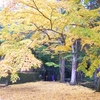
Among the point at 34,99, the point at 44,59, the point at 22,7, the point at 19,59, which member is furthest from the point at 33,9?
the point at 44,59

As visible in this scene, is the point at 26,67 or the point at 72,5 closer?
the point at 26,67

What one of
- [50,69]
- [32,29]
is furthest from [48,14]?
[50,69]

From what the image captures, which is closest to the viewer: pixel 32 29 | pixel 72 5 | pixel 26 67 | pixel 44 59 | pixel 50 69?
pixel 26 67

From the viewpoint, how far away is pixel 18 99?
8.45 m

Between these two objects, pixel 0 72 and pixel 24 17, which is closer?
pixel 0 72

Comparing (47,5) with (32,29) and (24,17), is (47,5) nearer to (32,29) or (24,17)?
(24,17)

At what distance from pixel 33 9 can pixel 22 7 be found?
0.32m

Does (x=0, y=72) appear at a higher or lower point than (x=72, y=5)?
lower

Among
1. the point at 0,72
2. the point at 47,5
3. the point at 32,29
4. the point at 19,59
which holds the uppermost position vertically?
the point at 47,5

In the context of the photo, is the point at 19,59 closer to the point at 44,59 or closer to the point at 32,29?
the point at 32,29

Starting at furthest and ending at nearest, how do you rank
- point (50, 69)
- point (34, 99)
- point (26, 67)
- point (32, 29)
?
point (50, 69) → point (34, 99) → point (32, 29) → point (26, 67)

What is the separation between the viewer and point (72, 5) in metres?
5.04

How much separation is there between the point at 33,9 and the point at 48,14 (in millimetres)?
433

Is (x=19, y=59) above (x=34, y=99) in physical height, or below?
above
